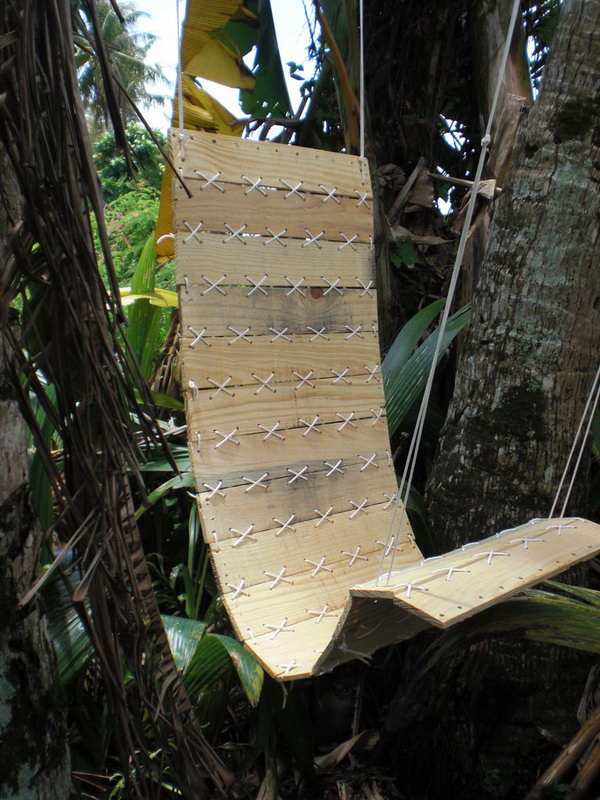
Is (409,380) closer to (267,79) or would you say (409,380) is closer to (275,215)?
(275,215)

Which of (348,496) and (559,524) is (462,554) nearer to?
(559,524)

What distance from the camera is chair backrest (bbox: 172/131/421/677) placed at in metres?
1.45

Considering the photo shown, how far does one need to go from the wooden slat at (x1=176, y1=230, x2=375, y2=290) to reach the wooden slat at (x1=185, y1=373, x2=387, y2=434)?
23cm

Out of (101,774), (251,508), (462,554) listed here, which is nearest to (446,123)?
(251,508)

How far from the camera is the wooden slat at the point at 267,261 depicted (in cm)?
149

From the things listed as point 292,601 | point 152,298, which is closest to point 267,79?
point 152,298

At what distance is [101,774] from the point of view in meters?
1.48

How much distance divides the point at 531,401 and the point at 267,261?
607 millimetres

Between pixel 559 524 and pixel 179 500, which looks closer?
pixel 559 524

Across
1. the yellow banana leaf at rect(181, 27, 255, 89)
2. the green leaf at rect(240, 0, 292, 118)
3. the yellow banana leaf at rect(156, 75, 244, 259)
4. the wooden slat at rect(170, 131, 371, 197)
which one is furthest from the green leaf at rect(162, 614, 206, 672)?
the green leaf at rect(240, 0, 292, 118)

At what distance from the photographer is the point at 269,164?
1.60 meters

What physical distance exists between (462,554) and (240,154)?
92 centimetres

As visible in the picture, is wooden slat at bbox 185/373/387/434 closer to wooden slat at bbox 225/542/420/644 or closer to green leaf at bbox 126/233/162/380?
wooden slat at bbox 225/542/420/644

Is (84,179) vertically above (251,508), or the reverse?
(84,179)
